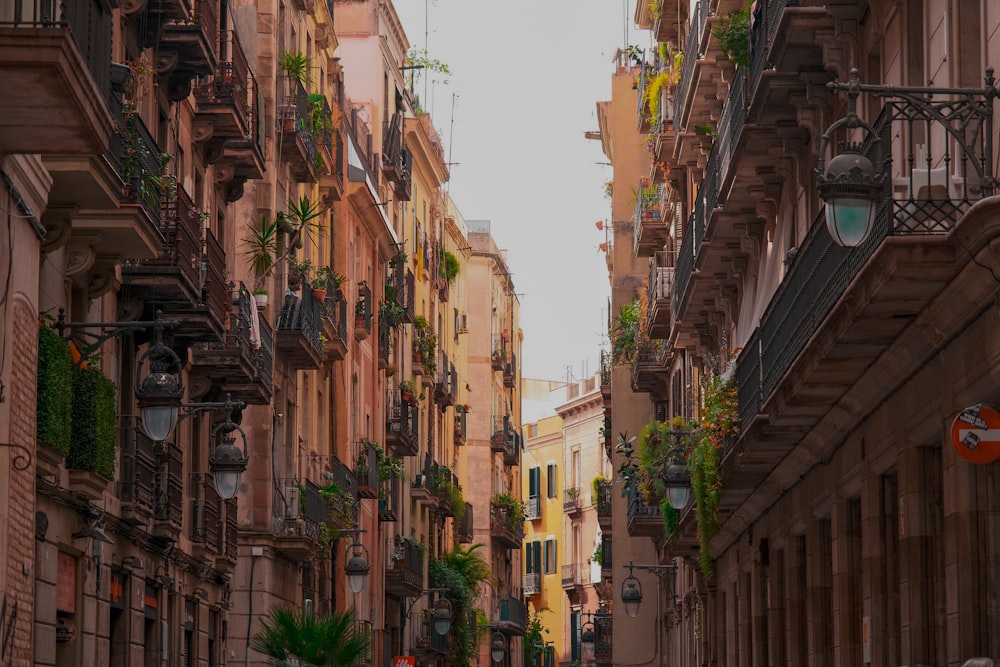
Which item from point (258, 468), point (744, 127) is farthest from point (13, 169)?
point (258, 468)

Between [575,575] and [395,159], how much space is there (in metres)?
40.3

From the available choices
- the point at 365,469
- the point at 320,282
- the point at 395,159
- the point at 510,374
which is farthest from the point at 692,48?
the point at 510,374

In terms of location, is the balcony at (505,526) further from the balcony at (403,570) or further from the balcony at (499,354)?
the balcony at (403,570)

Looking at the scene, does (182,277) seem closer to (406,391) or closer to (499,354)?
(406,391)

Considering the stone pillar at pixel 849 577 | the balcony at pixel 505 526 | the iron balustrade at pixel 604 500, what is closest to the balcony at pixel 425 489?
the iron balustrade at pixel 604 500

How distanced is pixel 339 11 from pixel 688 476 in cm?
2746

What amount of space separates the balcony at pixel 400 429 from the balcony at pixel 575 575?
34.1 metres

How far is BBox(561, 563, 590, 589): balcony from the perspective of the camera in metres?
91.3

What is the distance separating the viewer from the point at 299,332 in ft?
124

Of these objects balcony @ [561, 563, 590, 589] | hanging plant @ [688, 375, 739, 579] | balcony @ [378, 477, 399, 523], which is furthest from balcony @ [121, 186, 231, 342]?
balcony @ [561, 563, 590, 589]

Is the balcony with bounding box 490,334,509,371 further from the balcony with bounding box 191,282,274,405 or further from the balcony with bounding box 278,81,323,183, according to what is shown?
the balcony with bounding box 191,282,274,405

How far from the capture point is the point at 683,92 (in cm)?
3747

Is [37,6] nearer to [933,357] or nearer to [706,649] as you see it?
[933,357]

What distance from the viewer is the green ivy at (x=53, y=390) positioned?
1922cm
